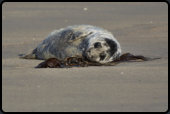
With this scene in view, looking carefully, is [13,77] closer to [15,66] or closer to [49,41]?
[15,66]

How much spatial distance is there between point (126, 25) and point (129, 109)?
7850mm

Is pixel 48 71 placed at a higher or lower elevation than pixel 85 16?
higher

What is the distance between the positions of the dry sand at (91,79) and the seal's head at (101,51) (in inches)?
14.5

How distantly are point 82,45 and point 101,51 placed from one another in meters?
0.29

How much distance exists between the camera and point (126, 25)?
46.9 feet

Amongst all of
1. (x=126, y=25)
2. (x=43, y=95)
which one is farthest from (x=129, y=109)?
(x=126, y=25)

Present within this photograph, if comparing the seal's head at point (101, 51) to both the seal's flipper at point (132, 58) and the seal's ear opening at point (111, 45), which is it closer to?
the seal's ear opening at point (111, 45)

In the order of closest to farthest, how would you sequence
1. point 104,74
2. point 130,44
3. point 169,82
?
point 169,82 → point 104,74 → point 130,44

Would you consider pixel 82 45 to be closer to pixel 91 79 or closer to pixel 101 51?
pixel 101 51

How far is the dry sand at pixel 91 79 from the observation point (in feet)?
22.3

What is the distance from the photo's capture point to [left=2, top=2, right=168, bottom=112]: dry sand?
22.3ft

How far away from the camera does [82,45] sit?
379 inches

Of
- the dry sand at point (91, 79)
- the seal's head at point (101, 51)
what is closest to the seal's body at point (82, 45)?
the seal's head at point (101, 51)

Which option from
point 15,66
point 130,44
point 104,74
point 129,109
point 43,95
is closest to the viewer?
point 129,109
